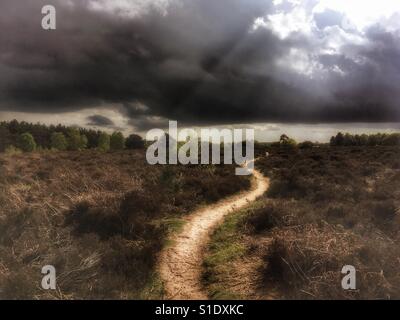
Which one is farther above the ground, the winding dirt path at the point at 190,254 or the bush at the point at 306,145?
the bush at the point at 306,145

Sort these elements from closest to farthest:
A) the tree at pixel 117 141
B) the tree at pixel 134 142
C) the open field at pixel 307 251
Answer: the open field at pixel 307 251, the tree at pixel 134 142, the tree at pixel 117 141

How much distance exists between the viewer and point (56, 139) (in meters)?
67.4

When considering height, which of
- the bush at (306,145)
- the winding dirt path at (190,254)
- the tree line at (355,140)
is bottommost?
the winding dirt path at (190,254)

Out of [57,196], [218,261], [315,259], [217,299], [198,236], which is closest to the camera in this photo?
[217,299]

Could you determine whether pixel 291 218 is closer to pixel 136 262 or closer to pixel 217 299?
pixel 217 299

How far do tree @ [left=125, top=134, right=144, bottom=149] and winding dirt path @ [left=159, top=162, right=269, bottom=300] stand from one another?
61212 millimetres

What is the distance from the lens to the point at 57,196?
10.7 metres

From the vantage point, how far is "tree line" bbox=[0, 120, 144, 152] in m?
58.2

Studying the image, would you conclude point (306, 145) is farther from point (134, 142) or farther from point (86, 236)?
point (86, 236)

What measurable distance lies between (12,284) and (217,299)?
4.04 metres

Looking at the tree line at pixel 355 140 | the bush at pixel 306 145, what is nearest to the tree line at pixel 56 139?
the bush at pixel 306 145

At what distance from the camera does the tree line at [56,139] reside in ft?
191

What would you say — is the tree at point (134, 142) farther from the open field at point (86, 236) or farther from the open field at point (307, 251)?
the open field at point (307, 251)
